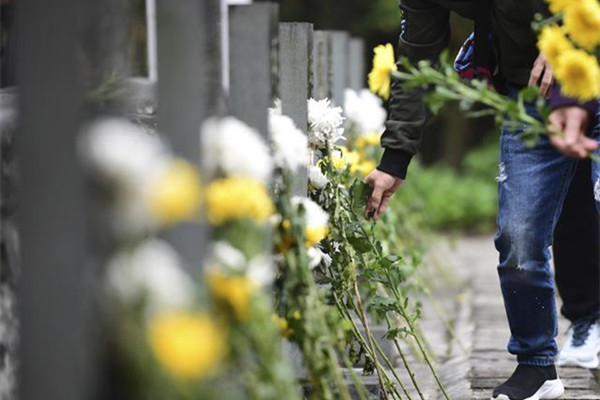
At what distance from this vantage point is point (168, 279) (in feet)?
5.83

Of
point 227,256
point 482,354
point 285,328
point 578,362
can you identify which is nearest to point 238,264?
point 227,256

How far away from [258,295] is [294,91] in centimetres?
132

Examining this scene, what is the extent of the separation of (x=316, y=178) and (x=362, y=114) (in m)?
2.47

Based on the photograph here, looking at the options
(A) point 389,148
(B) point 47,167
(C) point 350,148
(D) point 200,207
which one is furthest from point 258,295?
(C) point 350,148

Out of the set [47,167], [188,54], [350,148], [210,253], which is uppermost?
[188,54]

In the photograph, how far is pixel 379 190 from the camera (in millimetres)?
3635

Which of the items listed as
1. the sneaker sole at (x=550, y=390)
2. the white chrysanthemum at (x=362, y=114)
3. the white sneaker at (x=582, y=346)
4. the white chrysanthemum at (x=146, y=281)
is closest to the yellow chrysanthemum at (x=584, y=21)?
the white chrysanthemum at (x=146, y=281)

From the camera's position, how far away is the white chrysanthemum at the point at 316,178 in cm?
327

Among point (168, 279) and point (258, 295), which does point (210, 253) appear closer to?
point (258, 295)

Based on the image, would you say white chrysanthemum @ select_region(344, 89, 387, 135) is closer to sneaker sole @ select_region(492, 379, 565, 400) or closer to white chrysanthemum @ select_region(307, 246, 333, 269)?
sneaker sole @ select_region(492, 379, 565, 400)

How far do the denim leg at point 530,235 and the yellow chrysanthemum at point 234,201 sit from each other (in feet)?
5.26

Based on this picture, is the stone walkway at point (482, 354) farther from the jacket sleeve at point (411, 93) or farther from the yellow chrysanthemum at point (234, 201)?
the yellow chrysanthemum at point (234, 201)

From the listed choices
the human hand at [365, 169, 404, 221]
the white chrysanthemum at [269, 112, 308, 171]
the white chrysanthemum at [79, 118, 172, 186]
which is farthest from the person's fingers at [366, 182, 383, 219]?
the white chrysanthemum at [79, 118, 172, 186]

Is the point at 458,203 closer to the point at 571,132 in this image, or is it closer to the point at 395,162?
the point at 395,162
